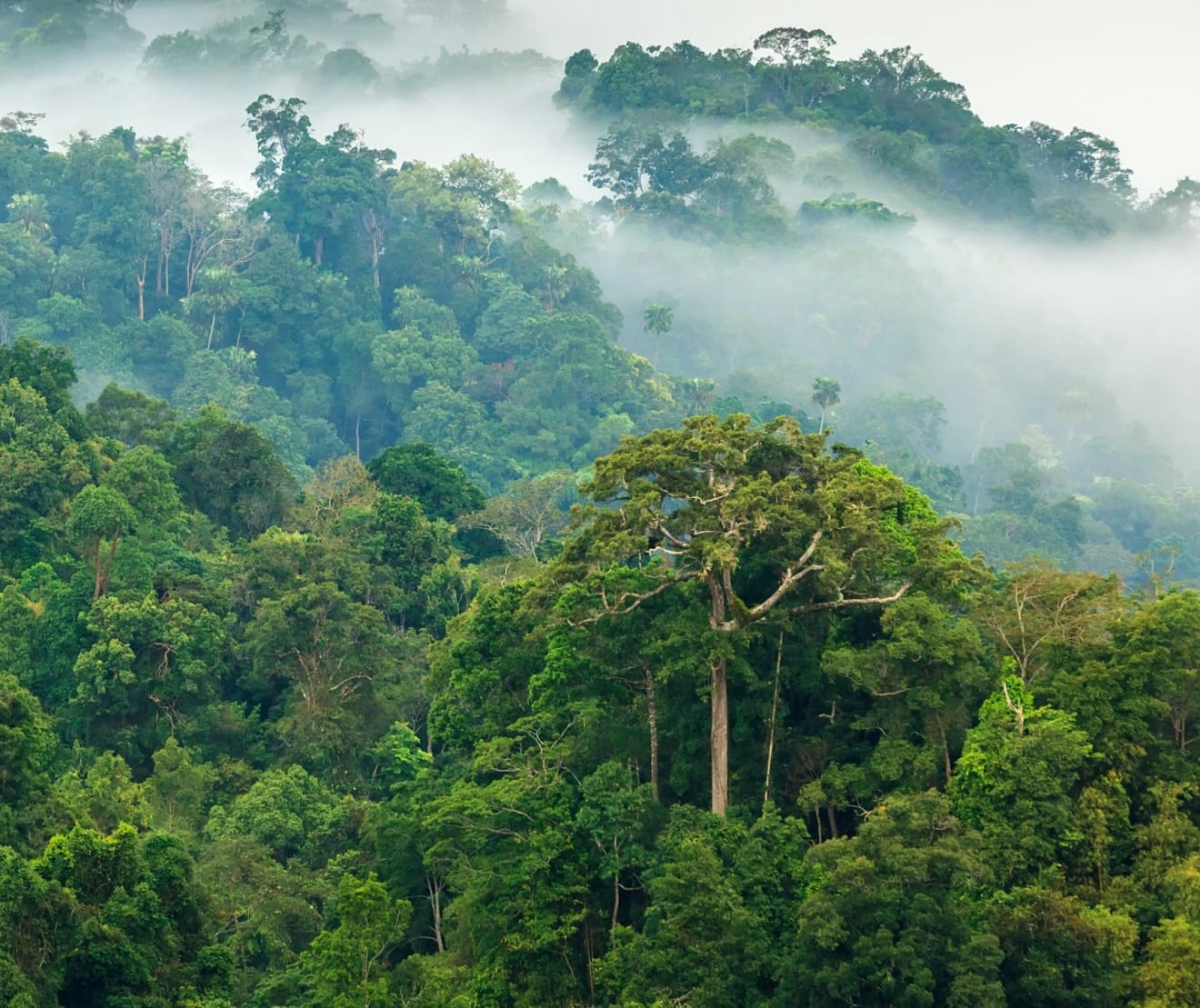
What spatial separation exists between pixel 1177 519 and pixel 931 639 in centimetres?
6689

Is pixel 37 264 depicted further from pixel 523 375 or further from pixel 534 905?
pixel 534 905

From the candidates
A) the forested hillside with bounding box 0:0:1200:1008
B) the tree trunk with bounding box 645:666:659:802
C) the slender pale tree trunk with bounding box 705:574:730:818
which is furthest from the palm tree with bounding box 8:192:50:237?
the slender pale tree trunk with bounding box 705:574:730:818

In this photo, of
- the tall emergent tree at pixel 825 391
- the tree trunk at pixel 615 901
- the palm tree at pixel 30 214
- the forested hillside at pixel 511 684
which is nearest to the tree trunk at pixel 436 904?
the forested hillside at pixel 511 684

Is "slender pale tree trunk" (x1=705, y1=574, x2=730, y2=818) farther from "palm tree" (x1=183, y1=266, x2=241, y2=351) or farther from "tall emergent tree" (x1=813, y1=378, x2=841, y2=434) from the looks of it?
"palm tree" (x1=183, y1=266, x2=241, y2=351)

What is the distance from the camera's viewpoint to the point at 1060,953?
966 inches

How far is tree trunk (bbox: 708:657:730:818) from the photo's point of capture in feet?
93.8

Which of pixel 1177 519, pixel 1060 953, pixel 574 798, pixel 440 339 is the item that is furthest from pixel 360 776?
pixel 1177 519

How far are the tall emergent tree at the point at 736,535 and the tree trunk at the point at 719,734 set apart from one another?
0.7 inches

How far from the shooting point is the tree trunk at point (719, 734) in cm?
2858

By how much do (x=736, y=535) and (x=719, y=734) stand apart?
108 inches

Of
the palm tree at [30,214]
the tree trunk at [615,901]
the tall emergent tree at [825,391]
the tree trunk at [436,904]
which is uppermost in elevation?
the palm tree at [30,214]

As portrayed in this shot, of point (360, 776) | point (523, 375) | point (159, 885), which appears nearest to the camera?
point (159, 885)

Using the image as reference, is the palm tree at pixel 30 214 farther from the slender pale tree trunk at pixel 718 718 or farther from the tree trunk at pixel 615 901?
the tree trunk at pixel 615 901

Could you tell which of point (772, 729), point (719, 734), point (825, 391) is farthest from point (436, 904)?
point (825, 391)
